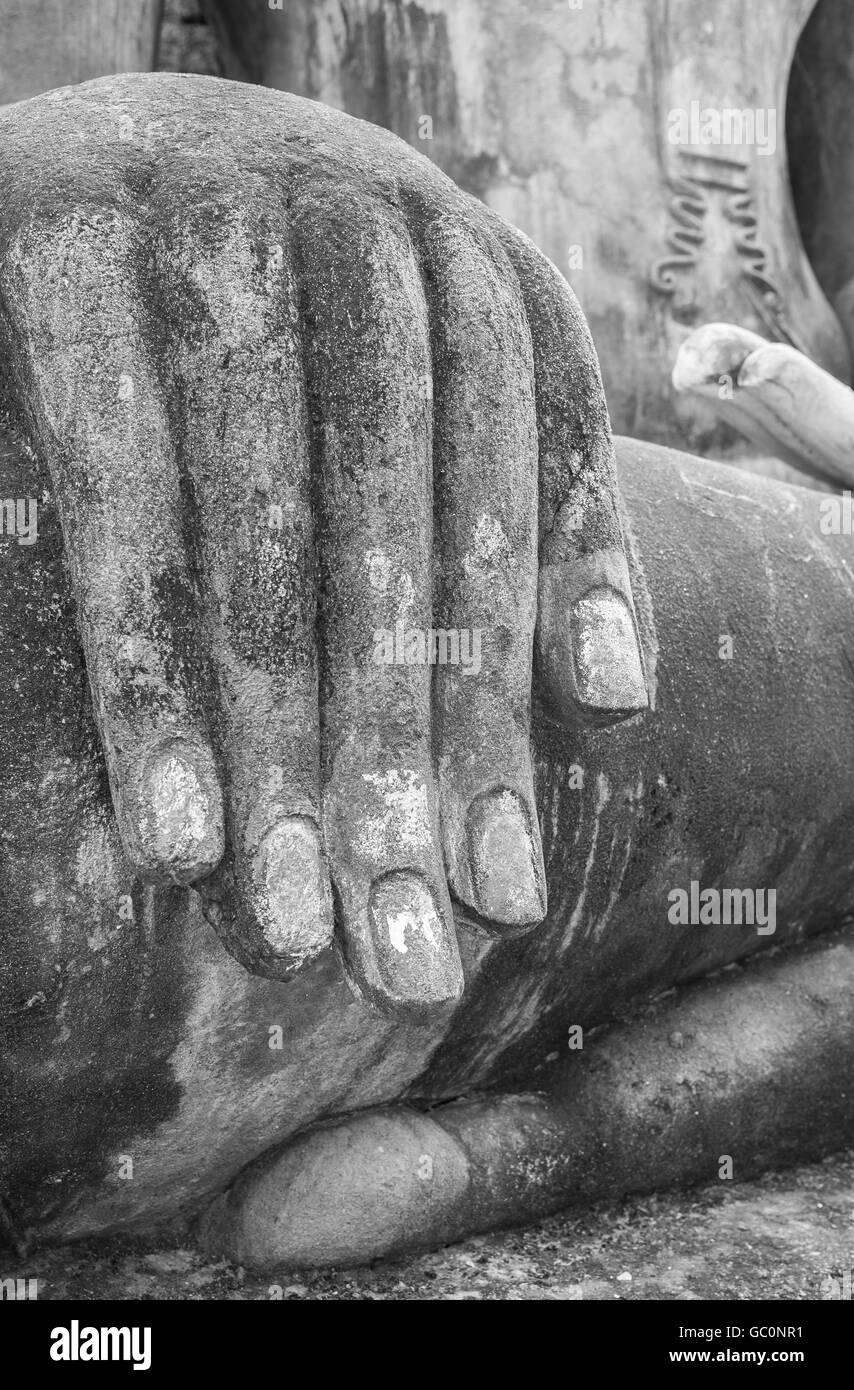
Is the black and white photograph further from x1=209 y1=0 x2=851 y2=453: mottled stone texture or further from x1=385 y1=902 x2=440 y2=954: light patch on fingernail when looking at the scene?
x1=209 y1=0 x2=851 y2=453: mottled stone texture

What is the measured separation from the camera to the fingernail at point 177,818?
1.31m

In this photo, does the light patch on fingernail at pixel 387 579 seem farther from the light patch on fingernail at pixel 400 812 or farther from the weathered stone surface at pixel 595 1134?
the weathered stone surface at pixel 595 1134

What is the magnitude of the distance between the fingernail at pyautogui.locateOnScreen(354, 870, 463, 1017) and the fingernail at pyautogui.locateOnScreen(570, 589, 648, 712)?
0.28 metres

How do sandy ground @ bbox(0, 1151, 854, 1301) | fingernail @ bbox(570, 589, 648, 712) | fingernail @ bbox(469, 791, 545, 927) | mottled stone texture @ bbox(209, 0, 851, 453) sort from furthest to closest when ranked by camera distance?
1. mottled stone texture @ bbox(209, 0, 851, 453)
2. sandy ground @ bbox(0, 1151, 854, 1301)
3. fingernail @ bbox(570, 589, 648, 712)
4. fingernail @ bbox(469, 791, 545, 927)

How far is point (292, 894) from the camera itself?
1340mm

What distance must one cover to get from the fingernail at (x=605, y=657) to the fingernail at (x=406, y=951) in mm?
285

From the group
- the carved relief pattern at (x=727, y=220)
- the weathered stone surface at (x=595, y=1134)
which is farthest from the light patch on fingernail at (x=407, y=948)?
the carved relief pattern at (x=727, y=220)

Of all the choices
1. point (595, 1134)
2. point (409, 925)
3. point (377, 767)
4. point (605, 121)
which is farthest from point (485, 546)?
point (605, 121)

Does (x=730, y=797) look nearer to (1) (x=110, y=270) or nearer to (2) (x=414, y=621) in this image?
(2) (x=414, y=621)

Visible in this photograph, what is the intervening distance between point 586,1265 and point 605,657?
0.70m

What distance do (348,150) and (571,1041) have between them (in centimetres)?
107

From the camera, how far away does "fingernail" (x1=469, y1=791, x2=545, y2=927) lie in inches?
56.2

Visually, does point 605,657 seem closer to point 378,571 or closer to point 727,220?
point 378,571

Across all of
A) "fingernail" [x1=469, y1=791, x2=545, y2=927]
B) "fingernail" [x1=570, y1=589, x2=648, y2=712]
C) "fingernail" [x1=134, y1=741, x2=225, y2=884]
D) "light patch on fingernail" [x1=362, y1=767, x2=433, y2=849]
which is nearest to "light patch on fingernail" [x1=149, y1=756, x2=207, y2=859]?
"fingernail" [x1=134, y1=741, x2=225, y2=884]
